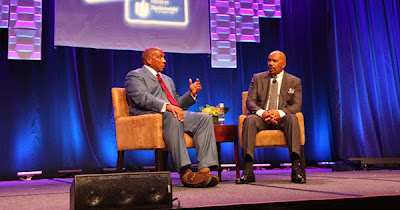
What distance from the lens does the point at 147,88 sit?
Result: 3.61 m

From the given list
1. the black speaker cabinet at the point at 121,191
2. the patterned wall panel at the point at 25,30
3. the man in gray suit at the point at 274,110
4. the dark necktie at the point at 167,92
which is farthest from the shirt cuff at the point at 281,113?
the patterned wall panel at the point at 25,30

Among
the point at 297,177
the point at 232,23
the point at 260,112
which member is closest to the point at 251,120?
the point at 260,112

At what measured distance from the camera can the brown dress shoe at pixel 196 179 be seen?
3.10 meters

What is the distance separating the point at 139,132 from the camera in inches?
134

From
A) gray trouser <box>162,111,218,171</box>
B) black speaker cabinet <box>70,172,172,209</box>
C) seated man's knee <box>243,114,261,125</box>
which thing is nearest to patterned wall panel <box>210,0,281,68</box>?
seated man's knee <box>243,114,261,125</box>

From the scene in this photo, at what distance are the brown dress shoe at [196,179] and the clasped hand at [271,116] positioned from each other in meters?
0.75

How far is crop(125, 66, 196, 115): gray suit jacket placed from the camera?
339cm

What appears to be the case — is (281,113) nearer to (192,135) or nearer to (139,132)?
(192,135)

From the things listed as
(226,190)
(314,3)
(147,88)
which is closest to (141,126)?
(147,88)

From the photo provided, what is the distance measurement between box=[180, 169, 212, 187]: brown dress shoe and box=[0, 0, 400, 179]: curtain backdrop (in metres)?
2.08

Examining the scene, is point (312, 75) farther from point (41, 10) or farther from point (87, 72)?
point (41, 10)

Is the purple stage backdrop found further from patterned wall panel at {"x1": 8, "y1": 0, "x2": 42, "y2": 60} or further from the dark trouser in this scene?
the dark trouser

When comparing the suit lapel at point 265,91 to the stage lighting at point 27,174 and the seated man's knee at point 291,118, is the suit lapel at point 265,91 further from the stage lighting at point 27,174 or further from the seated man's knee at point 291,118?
the stage lighting at point 27,174

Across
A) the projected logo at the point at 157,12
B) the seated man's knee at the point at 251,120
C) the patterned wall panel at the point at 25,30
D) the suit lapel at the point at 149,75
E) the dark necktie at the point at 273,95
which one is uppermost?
the projected logo at the point at 157,12
